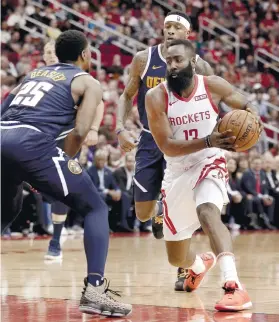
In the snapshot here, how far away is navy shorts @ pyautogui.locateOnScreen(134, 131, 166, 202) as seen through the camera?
8445 millimetres

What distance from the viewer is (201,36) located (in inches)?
929

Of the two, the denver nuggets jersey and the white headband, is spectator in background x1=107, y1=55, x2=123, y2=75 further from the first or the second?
the white headband

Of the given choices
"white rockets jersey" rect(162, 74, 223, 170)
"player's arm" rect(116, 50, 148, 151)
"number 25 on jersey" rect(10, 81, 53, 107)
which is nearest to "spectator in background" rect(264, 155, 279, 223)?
"player's arm" rect(116, 50, 148, 151)

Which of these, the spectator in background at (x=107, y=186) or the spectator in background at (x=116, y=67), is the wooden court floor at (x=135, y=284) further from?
the spectator in background at (x=116, y=67)

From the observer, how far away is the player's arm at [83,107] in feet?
20.8

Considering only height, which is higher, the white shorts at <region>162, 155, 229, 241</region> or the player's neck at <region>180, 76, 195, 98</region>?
the player's neck at <region>180, 76, 195, 98</region>

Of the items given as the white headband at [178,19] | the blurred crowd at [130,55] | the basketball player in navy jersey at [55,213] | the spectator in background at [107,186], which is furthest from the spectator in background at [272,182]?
the white headband at [178,19]

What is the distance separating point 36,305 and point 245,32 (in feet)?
61.8

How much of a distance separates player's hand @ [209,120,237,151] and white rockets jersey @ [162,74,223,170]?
19.8 inches

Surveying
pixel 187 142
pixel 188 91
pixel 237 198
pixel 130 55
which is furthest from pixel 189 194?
pixel 130 55

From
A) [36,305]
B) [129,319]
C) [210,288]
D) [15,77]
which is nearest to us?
[129,319]

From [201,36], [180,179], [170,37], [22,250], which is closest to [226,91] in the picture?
[180,179]

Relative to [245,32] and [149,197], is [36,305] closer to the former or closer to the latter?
[149,197]

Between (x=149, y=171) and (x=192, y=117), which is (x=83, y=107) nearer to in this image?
(x=192, y=117)
